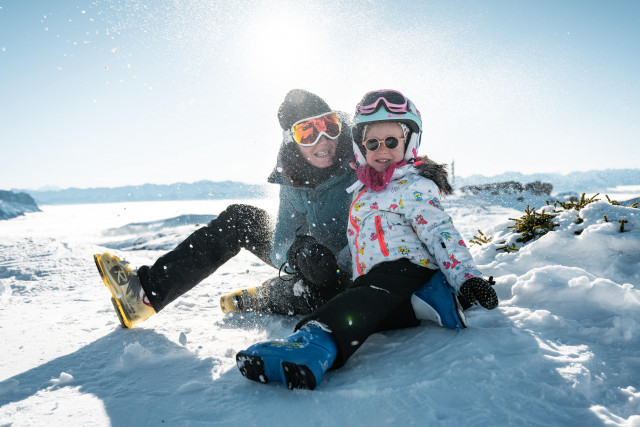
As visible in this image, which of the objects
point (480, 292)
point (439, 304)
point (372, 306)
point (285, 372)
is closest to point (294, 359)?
point (285, 372)

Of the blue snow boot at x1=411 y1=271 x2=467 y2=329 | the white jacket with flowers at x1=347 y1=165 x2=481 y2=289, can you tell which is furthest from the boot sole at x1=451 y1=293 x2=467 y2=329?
the white jacket with flowers at x1=347 y1=165 x2=481 y2=289

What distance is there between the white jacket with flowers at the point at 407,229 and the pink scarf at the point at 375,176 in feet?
0.12

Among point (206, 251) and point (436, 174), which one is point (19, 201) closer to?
point (206, 251)

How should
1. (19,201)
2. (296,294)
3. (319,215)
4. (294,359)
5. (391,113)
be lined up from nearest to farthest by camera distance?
(294,359) < (391,113) < (296,294) < (319,215) < (19,201)

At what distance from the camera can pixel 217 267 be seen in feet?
8.55

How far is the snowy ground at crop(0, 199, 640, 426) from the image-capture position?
3.85 feet

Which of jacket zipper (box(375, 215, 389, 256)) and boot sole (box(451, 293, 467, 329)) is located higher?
jacket zipper (box(375, 215, 389, 256))

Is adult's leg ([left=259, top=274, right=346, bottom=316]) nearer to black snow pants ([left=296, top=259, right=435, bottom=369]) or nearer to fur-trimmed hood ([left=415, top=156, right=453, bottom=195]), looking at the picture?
black snow pants ([left=296, top=259, right=435, bottom=369])

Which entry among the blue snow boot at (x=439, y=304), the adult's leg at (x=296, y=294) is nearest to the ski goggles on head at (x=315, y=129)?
the adult's leg at (x=296, y=294)

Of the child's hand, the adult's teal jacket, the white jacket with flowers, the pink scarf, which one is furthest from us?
the adult's teal jacket

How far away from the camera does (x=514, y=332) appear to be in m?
1.63

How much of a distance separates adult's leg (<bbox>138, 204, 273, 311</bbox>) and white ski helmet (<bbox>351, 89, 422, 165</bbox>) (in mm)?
1009

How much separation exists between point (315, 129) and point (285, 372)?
1872 millimetres

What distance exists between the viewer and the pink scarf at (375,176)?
7.22 ft
